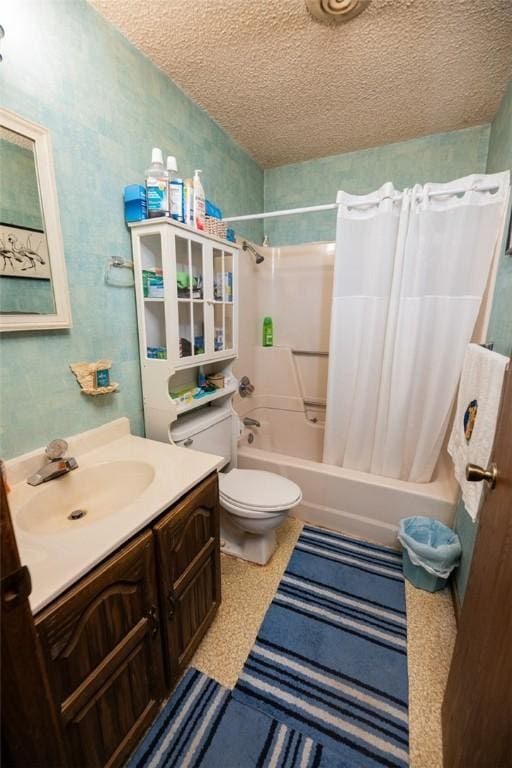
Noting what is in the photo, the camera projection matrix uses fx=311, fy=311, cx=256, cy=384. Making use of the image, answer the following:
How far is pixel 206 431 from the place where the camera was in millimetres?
1632

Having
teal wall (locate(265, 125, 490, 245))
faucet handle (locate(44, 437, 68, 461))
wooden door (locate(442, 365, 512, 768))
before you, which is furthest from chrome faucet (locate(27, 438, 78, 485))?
teal wall (locate(265, 125, 490, 245))

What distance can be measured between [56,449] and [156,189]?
1.06 metres

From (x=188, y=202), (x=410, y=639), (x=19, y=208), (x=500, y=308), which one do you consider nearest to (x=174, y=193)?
(x=188, y=202)

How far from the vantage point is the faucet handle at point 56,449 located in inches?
41.3

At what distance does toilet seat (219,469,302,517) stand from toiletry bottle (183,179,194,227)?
1251mm

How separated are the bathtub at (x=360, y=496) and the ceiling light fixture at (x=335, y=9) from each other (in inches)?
79.7

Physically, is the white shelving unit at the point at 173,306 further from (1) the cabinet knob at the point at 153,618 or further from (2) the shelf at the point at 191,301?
(1) the cabinet knob at the point at 153,618

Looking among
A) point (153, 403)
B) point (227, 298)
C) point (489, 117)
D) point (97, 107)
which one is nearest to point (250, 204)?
Answer: point (227, 298)

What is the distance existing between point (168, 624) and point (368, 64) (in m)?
2.36

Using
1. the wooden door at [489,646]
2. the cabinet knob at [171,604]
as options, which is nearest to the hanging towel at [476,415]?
the wooden door at [489,646]

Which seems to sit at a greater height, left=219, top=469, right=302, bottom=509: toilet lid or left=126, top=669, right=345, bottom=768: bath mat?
left=219, top=469, right=302, bottom=509: toilet lid

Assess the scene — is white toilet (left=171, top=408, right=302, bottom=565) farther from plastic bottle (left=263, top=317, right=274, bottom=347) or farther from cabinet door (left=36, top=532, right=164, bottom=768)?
plastic bottle (left=263, top=317, right=274, bottom=347)

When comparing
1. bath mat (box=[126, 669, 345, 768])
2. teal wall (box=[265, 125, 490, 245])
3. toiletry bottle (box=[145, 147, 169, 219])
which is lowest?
bath mat (box=[126, 669, 345, 768])

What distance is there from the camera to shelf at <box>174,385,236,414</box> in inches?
57.3
